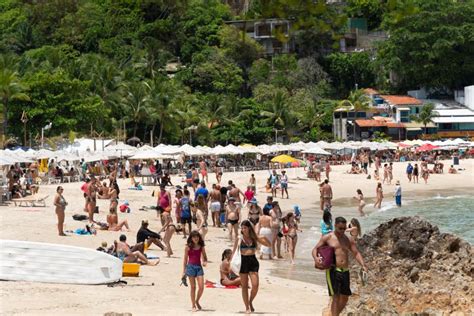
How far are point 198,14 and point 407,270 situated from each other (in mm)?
72687

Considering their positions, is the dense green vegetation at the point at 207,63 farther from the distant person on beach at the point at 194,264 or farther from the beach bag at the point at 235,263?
the distant person on beach at the point at 194,264

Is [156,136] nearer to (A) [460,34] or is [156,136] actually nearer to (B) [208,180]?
(B) [208,180]

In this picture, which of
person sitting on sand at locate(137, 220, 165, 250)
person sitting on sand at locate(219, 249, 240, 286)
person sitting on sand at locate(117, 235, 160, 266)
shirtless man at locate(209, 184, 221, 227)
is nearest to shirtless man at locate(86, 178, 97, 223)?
shirtless man at locate(209, 184, 221, 227)

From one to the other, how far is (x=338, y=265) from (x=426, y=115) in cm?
6419

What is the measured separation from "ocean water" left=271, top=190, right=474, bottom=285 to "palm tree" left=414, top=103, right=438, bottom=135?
3299 cm

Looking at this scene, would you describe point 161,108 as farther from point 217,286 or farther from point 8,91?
point 217,286

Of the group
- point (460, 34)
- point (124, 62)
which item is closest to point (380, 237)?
point (124, 62)

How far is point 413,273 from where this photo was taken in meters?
9.58

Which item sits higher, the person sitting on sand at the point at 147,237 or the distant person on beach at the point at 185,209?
the distant person on beach at the point at 185,209

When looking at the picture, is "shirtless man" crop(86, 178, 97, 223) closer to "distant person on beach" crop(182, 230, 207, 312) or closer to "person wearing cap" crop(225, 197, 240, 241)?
"person wearing cap" crop(225, 197, 240, 241)

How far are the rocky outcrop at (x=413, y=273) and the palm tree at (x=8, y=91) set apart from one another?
3651 cm

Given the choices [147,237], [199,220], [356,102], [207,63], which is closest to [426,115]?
[356,102]

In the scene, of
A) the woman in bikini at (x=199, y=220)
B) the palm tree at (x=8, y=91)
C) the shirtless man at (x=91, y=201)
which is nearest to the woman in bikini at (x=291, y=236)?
the woman in bikini at (x=199, y=220)

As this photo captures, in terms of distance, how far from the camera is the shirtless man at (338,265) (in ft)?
27.1
